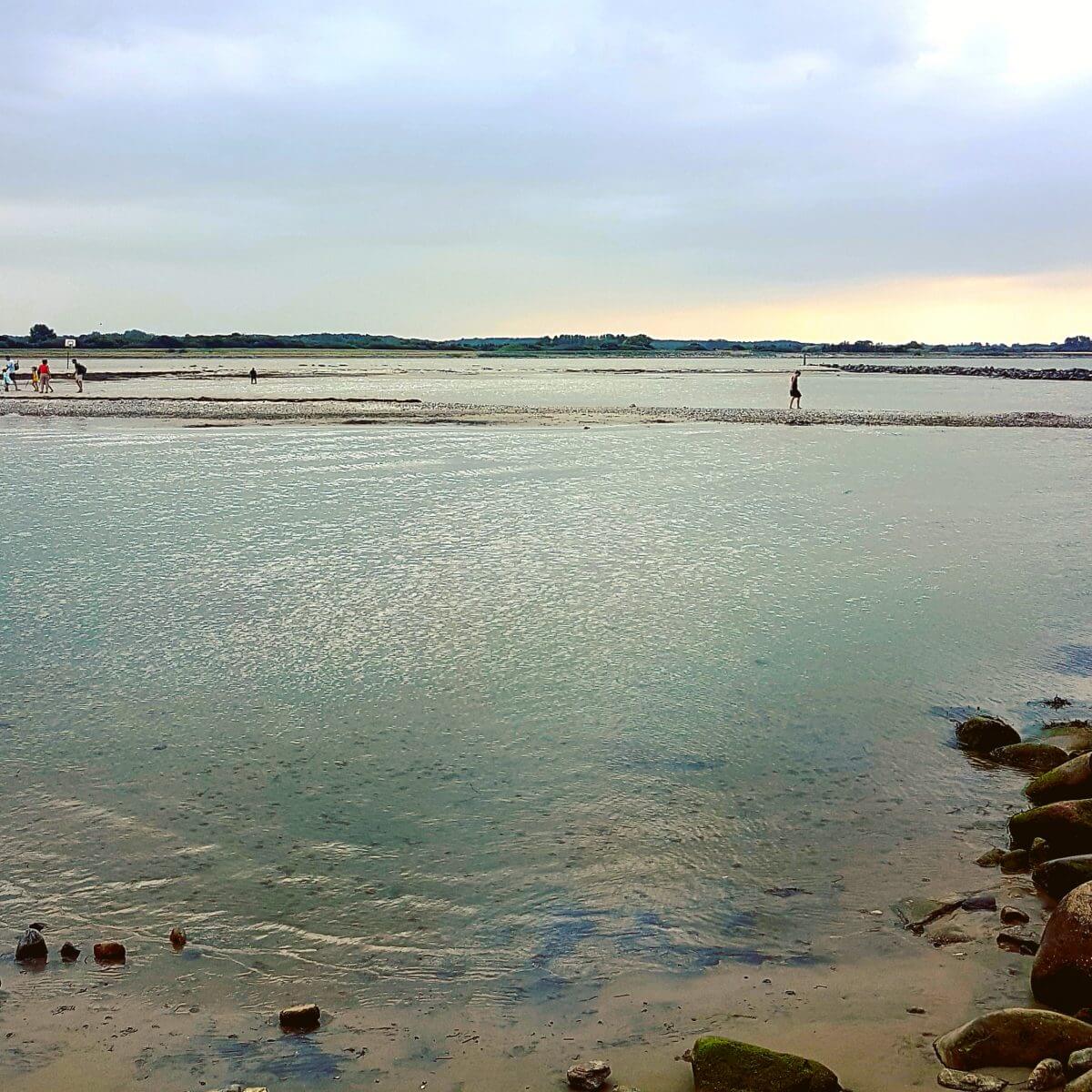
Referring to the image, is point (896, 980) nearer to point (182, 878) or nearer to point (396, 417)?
point (182, 878)

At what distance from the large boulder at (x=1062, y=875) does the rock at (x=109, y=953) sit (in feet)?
21.3

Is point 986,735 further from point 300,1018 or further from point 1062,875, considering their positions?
point 300,1018

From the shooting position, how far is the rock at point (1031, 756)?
1083 centimetres

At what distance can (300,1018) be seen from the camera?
21.3 ft

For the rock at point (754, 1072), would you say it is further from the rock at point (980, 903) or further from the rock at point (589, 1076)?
the rock at point (980, 903)

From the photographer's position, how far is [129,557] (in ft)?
68.0

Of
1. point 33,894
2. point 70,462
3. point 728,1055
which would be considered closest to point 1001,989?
point 728,1055

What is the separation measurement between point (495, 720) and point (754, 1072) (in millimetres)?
6605

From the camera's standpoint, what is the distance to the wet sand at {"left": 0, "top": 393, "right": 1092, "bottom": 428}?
59.4 metres

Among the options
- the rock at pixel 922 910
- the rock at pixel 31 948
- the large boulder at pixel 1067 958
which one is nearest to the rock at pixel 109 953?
the rock at pixel 31 948

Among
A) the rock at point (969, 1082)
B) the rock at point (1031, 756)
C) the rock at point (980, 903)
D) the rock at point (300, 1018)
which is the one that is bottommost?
the rock at point (300, 1018)

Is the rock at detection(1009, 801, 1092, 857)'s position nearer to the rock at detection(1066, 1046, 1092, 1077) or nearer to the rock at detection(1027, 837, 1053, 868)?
the rock at detection(1027, 837, 1053, 868)

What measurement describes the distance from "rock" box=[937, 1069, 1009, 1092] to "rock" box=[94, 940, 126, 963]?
5.02 m

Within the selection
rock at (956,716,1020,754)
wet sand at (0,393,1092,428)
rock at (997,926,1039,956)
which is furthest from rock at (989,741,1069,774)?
wet sand at (0,393,1092,428)
